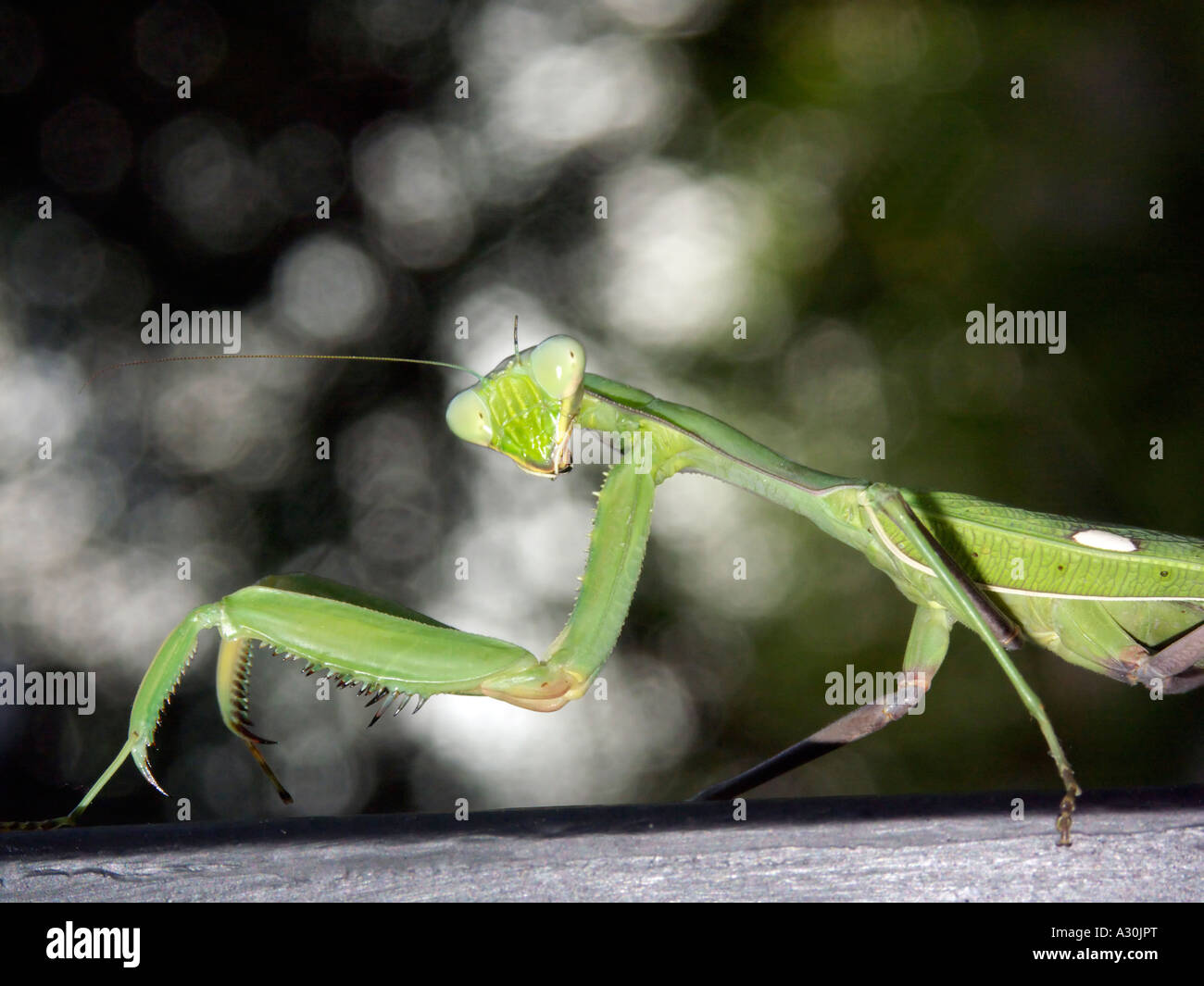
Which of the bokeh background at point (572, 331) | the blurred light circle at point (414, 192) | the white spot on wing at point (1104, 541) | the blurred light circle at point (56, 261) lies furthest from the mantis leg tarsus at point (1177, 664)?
the blurred light circle at point (56, 261)

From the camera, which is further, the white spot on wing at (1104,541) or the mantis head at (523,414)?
the white spot on wing at (1104,541)

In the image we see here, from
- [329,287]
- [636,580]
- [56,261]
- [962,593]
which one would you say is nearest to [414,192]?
[329,287]

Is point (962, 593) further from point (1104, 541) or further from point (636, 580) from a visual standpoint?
point (636, 580)

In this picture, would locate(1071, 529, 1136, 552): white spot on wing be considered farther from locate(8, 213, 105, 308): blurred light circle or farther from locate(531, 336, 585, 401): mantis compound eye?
locate(8, 213, 105, 308): blurred light circle

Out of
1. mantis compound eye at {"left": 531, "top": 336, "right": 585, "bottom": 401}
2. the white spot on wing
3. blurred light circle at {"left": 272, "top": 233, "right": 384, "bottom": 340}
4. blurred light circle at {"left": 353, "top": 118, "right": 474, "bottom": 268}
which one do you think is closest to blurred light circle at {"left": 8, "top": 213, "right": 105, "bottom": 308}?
blurred light circle at {"left": 272, "top": 233, "right": 384, "bottom": 340}

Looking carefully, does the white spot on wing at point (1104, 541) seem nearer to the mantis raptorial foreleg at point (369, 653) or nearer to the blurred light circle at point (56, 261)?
the mantis raptorial foreleg at point (369, 653)

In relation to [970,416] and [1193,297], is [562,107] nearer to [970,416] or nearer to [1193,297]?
[970,416]
